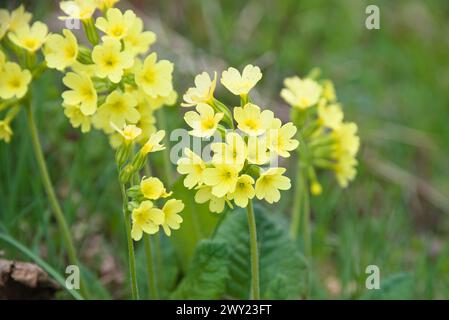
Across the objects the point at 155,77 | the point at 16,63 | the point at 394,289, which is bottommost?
the point at 394,289

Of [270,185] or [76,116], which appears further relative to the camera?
[76,116]

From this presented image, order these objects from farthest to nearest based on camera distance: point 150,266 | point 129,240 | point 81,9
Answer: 1. point 150,266
2. point 81,9
3. point 129,240

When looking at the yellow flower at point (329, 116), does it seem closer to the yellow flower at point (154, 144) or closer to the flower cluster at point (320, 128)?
the flower cluster at point (320, 128)

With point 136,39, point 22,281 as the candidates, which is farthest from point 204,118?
point 22,281

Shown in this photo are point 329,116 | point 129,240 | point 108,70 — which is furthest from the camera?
point 329,116

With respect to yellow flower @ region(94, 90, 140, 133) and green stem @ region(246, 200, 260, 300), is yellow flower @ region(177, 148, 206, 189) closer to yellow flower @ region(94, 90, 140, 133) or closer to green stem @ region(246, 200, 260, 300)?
green stem @ region(246, 200, 260, 300)

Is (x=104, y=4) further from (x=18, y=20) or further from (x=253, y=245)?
(x=253, y=245)
